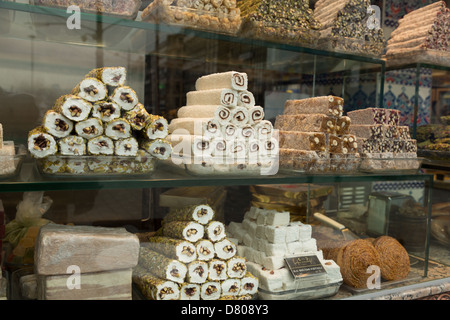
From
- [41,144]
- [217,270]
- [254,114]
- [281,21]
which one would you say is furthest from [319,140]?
[41,144]

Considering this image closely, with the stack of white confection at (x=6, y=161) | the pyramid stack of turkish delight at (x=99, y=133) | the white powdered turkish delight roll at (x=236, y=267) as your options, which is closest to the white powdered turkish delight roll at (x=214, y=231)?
the white powdered turkish delight roll at (x=236, y=267)

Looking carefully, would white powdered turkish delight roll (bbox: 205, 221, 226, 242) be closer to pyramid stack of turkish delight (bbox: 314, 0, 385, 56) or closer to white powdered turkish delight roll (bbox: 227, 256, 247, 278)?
white powdered turkish delight roll (bbox: 227, 256, 247, 278)

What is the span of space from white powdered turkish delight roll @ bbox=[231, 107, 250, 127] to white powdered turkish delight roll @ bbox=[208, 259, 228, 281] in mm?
573

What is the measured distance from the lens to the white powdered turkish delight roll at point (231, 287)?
1721 millimetres

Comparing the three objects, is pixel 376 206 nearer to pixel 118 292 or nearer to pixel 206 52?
pixel 206 52

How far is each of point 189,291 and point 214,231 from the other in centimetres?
26

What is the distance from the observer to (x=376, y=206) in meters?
2.41

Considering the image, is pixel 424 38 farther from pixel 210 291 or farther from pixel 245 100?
pixel 210 291

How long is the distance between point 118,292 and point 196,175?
1.74 ft

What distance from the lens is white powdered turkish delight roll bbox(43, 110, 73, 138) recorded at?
145cm

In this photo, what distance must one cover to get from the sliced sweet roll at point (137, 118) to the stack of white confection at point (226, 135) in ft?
0.73

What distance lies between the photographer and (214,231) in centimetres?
175

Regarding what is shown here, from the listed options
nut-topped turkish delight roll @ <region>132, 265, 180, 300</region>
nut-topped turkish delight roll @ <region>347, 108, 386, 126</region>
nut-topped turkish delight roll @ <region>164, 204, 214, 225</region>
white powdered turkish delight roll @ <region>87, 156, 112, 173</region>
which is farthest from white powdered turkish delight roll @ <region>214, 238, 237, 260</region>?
nut-topped turkish delight roll @ <region>347, 108, 386, 126</region>
